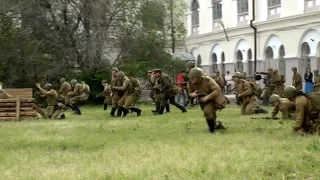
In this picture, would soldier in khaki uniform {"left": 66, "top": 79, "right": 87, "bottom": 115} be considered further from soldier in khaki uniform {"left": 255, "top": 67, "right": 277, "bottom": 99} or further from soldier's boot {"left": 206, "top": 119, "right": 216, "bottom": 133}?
soldier's boot {"left": 206, "top": 119, "right": 216, "bottom": 133}

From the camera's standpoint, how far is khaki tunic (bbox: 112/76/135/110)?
71.1ft

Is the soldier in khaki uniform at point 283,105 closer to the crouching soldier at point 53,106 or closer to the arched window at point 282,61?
the crouching soldier at point 53,106

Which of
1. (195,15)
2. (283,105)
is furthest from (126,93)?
(195,15)

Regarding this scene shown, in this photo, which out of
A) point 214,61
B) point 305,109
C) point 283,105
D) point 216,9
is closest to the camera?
point 305,109

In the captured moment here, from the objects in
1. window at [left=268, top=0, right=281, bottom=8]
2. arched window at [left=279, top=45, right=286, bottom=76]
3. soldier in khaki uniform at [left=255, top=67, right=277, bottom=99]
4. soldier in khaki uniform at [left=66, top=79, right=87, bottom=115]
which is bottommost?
soldier in khaki uniform at [left=66, top=79, right=87, bottom=115]

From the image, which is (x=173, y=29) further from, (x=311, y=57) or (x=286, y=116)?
(x=286, y=116)

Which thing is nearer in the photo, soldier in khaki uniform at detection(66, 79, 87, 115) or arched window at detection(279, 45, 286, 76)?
soldier in khaki uniform at detection(66, 79, 87, 115)

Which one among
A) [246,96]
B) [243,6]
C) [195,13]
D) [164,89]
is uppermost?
[195,13]

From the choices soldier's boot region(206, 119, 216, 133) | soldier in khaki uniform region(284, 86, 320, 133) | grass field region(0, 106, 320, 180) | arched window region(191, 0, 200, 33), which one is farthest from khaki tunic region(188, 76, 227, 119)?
arched window region(191, 0, 200, 33)

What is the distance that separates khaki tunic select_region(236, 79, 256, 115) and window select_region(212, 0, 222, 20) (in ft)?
83.3

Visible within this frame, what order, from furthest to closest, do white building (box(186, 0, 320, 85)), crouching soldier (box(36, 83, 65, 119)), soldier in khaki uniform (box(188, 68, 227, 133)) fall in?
white building (box(186, 0, 320, 85)), crouching soldier (box(36, 83, 65, 119)), soldier in khaki uniform (box(188, 68, 227, 133))

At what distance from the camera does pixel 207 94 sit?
1430cm

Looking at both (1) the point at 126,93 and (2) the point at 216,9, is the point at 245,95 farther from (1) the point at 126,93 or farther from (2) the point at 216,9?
(2) the point at 216,9

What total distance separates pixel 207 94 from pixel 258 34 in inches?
1042
